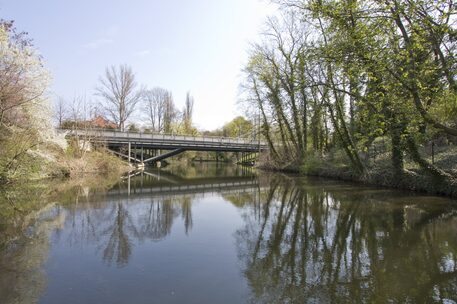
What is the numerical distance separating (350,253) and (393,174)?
42.5 ft

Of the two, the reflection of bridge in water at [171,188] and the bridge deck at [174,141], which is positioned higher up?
the bridge deck at [174,141]

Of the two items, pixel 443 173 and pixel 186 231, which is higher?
pixel 443 173

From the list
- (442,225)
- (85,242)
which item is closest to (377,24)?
(442,225)

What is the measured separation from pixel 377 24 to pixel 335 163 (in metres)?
17.7

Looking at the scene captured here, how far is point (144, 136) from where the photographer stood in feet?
128

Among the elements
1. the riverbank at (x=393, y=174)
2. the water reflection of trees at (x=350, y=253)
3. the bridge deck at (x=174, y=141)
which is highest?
the bridge deck at (x=174, y=141)

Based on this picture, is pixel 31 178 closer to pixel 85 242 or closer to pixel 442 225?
pixel 85 242

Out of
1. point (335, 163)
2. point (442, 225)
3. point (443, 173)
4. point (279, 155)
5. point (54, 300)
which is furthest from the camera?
point (279, 155)

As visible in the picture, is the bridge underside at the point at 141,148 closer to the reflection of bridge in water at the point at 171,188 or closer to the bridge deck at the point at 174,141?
the bridge deck at the point at 174,141

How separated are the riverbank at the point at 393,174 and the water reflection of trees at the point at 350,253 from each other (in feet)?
10.3

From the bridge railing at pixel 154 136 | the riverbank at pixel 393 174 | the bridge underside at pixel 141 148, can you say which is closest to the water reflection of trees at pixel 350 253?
the riverbank at pixel 393 174

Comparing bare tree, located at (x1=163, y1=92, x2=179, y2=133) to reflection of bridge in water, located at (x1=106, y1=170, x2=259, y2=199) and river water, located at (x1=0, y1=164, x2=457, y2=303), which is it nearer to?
reflection of bridge in water, located at (x1=106, y1=170, x2=259, y2=199)

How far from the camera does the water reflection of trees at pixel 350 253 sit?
5012 millimetres

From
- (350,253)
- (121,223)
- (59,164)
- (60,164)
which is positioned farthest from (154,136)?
(350,253)
